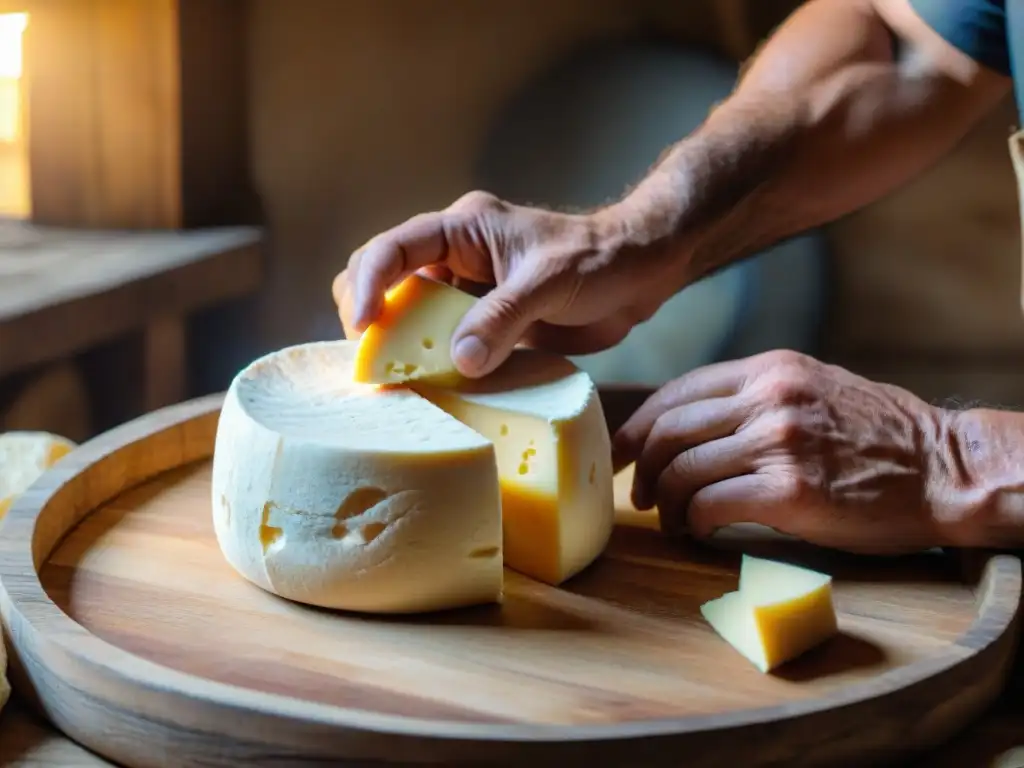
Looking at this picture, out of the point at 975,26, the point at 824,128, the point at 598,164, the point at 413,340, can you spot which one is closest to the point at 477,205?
the point at 413,340

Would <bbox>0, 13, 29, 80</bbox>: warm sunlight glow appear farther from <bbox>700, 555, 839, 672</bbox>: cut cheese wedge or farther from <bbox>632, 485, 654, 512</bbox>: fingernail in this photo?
<bbox>700, 555, 839, 672</bbox>: cut cheese wedge

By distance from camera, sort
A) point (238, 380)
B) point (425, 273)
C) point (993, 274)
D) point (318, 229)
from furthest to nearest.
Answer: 1. point (318, 229)
2. point (993, 274)
3. point (425, 273)
4. point (238, 380)

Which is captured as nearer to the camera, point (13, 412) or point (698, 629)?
point (698, 629)

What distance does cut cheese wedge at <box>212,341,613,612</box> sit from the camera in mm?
986

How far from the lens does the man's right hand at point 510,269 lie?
3.77 feet

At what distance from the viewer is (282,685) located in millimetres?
884

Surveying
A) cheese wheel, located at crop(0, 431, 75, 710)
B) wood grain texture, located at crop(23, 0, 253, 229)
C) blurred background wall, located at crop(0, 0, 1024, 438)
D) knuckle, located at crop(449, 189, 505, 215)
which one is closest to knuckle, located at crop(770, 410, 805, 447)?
knuckle, located at crop(449, 189, 505, 215)

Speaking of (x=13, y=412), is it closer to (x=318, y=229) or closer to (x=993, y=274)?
(x=318, y=229)

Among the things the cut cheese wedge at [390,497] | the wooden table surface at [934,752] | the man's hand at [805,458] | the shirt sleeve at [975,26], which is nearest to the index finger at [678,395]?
the man's hand at [805,458]

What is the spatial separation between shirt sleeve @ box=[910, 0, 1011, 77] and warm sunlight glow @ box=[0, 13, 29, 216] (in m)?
1.64

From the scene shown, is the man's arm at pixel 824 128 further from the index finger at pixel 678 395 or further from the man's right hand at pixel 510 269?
the index finger at pixel 678 395

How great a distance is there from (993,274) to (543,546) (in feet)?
4.63

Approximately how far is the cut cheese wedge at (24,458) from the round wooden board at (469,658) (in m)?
0.05

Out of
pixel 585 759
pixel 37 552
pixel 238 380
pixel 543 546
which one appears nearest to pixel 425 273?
pixel 238 380
